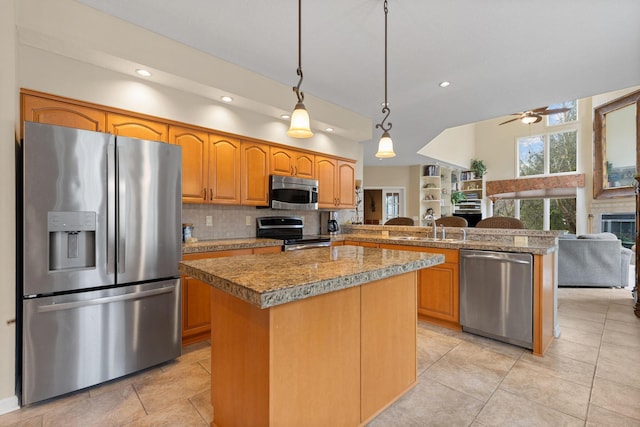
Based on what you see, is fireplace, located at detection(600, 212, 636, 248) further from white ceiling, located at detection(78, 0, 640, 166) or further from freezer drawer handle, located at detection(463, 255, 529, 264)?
freezer drawer handle, located at detection(463, 255, 529, 264)

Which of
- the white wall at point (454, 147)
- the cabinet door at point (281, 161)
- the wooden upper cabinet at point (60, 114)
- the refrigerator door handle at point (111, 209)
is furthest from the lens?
the white wall at point (454, 147)

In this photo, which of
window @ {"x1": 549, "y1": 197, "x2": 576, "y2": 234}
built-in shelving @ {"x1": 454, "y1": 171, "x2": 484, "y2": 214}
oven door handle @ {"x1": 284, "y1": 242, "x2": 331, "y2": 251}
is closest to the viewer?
oven door handle @ {"x1": 284, "y1": 242, "x2": 331, "y2": 251}

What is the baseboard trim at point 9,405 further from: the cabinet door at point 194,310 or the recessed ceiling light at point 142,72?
the recessed ceiling light at point 142,72

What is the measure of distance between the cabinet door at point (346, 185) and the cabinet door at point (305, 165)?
22.4 inches

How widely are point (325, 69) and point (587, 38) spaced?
2.37 metres

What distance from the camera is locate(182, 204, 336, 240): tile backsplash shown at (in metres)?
3.28

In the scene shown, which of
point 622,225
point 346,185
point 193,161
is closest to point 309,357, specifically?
point 193,161

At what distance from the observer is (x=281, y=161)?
151 inches

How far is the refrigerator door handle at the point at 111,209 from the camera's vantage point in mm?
2012

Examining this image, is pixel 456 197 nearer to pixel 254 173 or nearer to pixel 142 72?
pixel 254 173

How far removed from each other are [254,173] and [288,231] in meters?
0.97

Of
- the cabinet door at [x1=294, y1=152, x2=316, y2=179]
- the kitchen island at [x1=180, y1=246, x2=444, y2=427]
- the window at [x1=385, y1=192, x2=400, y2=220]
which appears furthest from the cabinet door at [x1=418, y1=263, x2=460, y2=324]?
the window at [x1=385, y1=192, x2=400, y2=220]

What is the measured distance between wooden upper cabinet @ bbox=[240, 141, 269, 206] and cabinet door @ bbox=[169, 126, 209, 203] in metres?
0.44

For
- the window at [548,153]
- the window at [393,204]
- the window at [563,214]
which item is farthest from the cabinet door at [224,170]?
the window at [548,153]
